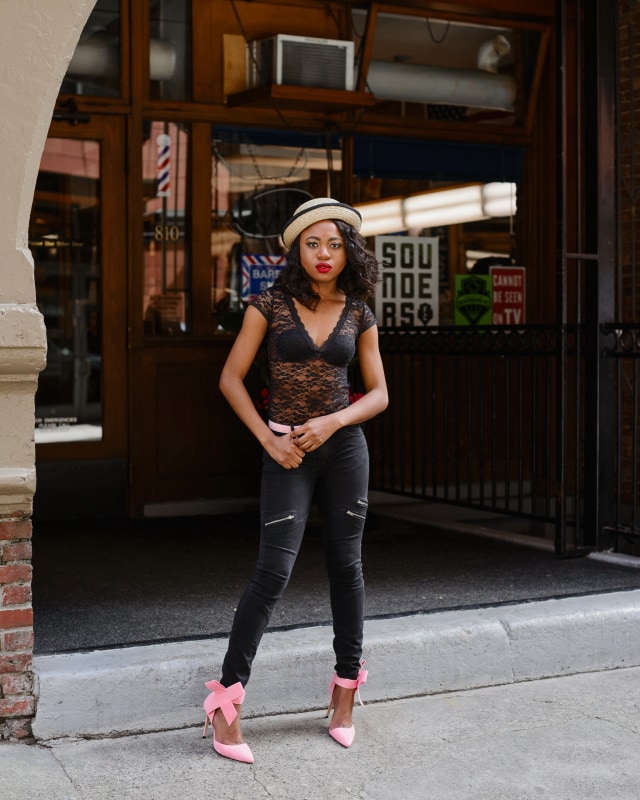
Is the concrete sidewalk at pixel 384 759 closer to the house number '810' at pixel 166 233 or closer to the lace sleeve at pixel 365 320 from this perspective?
the lace sleeve at pixel 365 320

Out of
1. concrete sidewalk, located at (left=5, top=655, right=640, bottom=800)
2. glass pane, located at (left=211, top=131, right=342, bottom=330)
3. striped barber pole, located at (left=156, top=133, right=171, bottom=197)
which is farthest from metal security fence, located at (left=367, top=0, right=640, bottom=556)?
concrete sidewalk, located at (left=5, top=655, right=640, bottom=800)

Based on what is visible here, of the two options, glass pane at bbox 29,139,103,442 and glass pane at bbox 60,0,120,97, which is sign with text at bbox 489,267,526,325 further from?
glass pane at bbox 60,0,120,97

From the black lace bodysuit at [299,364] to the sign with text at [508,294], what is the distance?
5.04 metres

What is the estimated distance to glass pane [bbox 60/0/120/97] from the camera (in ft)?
26.5

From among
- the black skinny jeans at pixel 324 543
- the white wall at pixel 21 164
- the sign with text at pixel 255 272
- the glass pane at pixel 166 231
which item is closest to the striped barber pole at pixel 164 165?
the glass pane at pixel 166 231

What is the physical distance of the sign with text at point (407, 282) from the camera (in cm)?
909

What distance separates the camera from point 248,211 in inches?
339

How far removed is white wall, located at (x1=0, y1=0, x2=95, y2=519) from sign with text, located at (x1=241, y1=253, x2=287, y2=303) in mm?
4210

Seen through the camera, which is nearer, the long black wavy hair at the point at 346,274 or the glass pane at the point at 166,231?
the long black wavy hair at the point at 346,274

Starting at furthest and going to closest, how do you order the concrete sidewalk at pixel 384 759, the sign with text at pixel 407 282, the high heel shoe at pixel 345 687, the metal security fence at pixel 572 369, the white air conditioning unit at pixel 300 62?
the sign with text at pixel 407 282 < the white air conditioning unit at pixel 300 62 < the metal security fence at pixel 572 369 < the high heel shoe at pixel 345 687 < the concrete sidewalk at pixel 384 759

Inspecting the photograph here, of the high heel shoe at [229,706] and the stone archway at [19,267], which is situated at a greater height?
the stone archway at [19,267]

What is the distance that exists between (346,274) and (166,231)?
407cm

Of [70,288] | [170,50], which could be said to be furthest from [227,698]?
[170,50]

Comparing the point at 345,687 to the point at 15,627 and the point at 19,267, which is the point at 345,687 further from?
the point at 19,267
